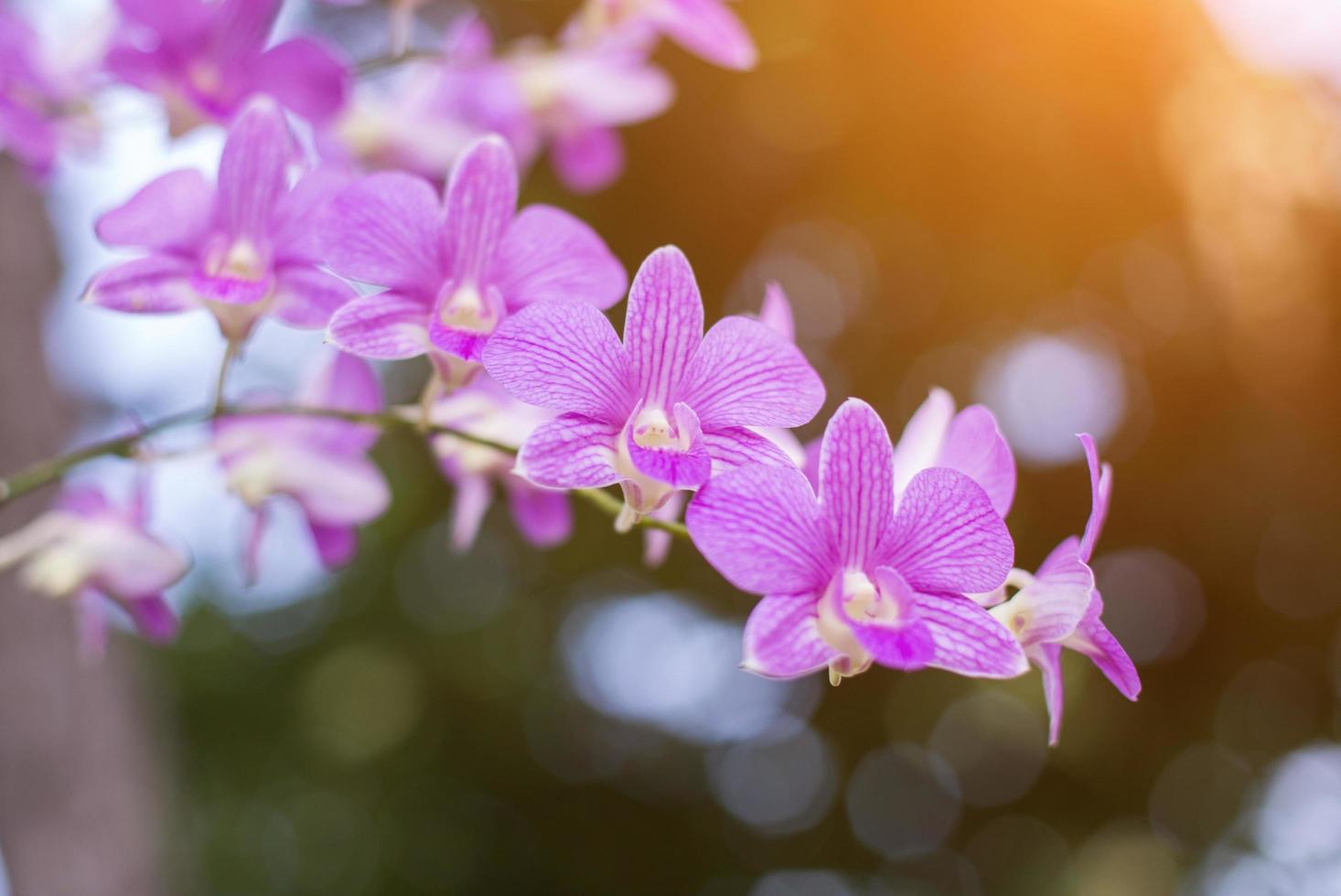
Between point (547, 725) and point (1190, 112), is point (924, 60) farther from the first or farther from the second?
point (547, 725)

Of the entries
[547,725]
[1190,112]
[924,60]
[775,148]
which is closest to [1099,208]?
[1190,112]

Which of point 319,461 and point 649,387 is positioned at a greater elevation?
point 649,387

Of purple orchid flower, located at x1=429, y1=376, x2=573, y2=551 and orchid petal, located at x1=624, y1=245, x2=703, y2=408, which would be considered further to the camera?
purple orchid flower, located at x1=429, y1=376, x2=573, y2=551

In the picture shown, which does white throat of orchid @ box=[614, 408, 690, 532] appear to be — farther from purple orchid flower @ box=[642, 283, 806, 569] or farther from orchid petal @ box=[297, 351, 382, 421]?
orchid petal @ box=[297, 351, 382, 421]

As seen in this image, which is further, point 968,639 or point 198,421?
point 198,421

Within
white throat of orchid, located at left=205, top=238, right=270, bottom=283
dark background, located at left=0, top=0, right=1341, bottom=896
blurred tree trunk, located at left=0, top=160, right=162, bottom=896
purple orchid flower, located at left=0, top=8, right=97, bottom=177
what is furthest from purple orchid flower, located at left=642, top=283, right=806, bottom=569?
dark background, located at left=0, top=0, right=1341, bottom=896

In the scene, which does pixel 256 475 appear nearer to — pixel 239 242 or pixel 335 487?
pixel 335 487

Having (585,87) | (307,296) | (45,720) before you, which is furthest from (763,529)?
(45,720)
